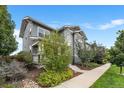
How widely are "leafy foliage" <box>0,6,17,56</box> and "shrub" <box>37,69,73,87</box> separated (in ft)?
9.42

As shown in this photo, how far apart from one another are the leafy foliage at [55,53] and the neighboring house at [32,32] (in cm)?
215

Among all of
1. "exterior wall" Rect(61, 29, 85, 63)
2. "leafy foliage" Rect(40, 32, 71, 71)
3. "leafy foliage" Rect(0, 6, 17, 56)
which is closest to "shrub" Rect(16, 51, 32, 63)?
"leafy foliage" Rect(0, 6, 17, 56)

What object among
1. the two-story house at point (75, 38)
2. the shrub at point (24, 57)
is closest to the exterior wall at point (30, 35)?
the shrub at point (24, 57)

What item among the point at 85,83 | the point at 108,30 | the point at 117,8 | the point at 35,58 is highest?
the point at 117,8

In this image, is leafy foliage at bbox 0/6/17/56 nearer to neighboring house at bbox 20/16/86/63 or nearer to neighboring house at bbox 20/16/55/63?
neighboring house at bbox 20/16/86/63

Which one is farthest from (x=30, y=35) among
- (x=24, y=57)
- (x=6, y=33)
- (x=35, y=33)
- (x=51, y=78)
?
(x=51, y=78)

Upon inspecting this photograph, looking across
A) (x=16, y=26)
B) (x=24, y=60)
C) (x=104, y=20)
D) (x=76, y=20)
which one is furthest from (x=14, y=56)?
(x=104, y=20)

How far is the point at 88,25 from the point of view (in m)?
14.5

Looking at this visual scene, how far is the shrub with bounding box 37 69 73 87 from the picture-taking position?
1175cm

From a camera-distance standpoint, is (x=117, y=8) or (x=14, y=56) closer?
(x=117, y=8)
